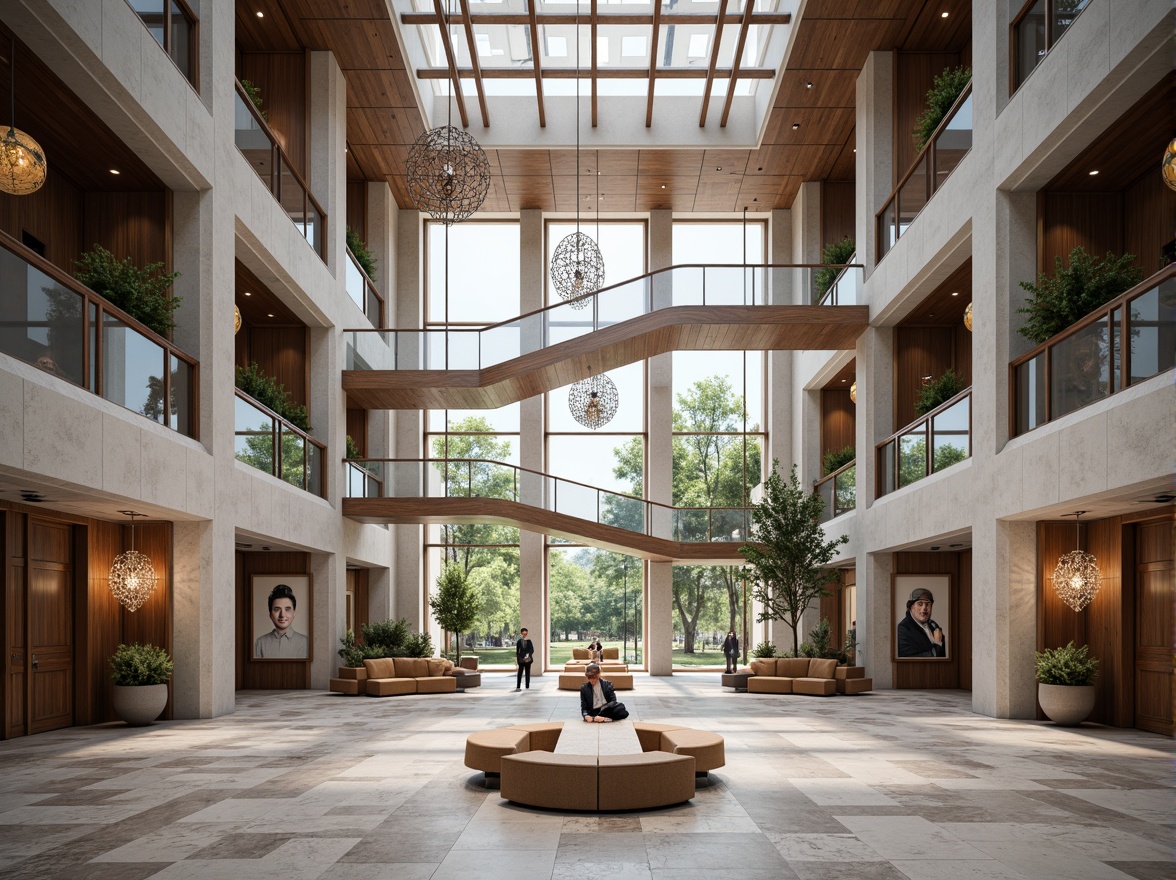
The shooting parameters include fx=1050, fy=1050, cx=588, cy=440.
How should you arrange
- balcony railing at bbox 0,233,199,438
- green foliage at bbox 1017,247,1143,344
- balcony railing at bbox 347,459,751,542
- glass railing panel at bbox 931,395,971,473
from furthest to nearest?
balcony railing at bbox 347,459,751,542 → glass railing panel at bbox 931,395,971,473 → green foliage at bbox 1017,247,1143,344 → balcony railing at bbox 0,233,199,438

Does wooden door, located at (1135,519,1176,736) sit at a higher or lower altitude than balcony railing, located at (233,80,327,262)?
lower

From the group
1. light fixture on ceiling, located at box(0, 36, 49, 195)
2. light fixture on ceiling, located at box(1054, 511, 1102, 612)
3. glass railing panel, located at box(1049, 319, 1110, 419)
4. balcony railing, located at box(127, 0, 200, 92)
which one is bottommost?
light fixture on ceiling, located at box(1054, 511, 1102, 612)

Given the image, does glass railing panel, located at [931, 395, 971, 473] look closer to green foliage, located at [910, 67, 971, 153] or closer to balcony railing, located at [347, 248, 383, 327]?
green foliage, located at [910, 67, 971, 153]

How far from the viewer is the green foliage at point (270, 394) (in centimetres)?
2056

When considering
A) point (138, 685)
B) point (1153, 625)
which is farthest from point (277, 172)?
point (1153, 625)

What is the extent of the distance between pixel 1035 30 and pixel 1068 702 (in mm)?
9529

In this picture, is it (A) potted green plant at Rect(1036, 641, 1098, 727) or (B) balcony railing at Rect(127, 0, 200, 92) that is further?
(A) potted green plant at Rect(1036, 641, 1098, 727)

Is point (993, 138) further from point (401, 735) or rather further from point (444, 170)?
point (401, 735)

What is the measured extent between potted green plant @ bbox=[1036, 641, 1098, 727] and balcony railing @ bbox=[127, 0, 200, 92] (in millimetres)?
15005

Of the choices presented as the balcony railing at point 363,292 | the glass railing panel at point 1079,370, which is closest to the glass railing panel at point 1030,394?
the glass railing panel at point 1079,370

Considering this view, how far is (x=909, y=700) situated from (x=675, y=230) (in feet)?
61.5

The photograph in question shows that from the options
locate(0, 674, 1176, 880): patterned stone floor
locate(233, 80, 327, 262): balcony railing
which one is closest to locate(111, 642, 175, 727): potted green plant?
locate(0, 674, 1176, 880): patterned stone floor

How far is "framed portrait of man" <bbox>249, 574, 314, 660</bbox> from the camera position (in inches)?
901

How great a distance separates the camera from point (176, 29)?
50.5 feet
